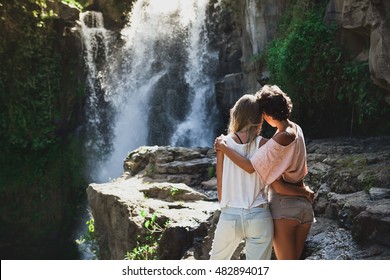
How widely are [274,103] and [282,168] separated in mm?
432

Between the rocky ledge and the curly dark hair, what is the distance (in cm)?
177

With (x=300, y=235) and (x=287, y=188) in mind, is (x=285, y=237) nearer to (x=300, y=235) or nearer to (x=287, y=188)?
(x=300, y=235)

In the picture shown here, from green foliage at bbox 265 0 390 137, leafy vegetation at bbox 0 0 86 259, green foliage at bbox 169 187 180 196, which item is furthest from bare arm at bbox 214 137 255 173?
leafy vegetation at bbox 0 0 86 259

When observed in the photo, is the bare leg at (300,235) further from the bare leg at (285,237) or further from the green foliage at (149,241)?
the green foliage at (149,241)

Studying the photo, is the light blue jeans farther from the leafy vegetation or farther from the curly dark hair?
the leafy vegetation

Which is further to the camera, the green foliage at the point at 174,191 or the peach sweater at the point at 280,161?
the green foliage at the point at 174,191

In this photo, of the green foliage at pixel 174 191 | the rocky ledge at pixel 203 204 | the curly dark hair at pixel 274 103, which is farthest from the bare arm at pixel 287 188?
the green foliage at pixel 174 191

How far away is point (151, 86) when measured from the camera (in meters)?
16.9

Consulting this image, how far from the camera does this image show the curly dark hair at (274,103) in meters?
3.04

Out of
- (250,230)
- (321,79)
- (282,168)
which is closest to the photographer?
(250,230)

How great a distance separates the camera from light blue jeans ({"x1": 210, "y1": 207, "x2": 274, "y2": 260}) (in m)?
2.97

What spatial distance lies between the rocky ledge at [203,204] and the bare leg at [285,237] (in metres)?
1.29

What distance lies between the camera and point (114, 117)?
16953mm

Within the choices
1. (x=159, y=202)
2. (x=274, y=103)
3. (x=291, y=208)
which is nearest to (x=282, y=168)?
(x=291, y=208)
